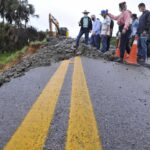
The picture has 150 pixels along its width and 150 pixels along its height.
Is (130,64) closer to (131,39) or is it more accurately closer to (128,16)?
(128,16)

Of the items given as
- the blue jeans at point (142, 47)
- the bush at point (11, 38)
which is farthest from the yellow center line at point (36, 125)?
the bush at point (11, 38)

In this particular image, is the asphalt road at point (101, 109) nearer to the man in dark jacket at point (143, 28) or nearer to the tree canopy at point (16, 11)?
the man in dark jacket at point (143, 28)

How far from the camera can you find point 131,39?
17141mm

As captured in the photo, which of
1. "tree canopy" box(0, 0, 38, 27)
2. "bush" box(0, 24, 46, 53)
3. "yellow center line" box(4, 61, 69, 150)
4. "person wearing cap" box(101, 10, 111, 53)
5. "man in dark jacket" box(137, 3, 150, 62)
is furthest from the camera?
"tree canopy" box(0, 0, 38, 27)

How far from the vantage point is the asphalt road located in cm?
446

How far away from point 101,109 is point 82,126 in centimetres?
107

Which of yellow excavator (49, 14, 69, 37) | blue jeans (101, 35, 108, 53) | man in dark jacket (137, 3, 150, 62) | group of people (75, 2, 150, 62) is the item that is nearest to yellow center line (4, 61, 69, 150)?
group of people (75, 2, 150, 62)

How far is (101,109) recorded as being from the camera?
5.85m

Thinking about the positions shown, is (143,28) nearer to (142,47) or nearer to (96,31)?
(142,47)

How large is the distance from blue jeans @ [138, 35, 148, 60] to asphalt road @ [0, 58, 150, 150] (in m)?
5.47

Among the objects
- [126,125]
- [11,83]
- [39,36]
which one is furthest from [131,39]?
[39,36]

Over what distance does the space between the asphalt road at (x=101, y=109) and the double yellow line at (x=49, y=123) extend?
0.17 ft

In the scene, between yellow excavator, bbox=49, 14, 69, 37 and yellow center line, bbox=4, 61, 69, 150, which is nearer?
yellow center line, bbox=4, 61, 69, 150

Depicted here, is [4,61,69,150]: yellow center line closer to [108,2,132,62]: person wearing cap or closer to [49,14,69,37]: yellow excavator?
[108,2,132,62]: person wearing cap
